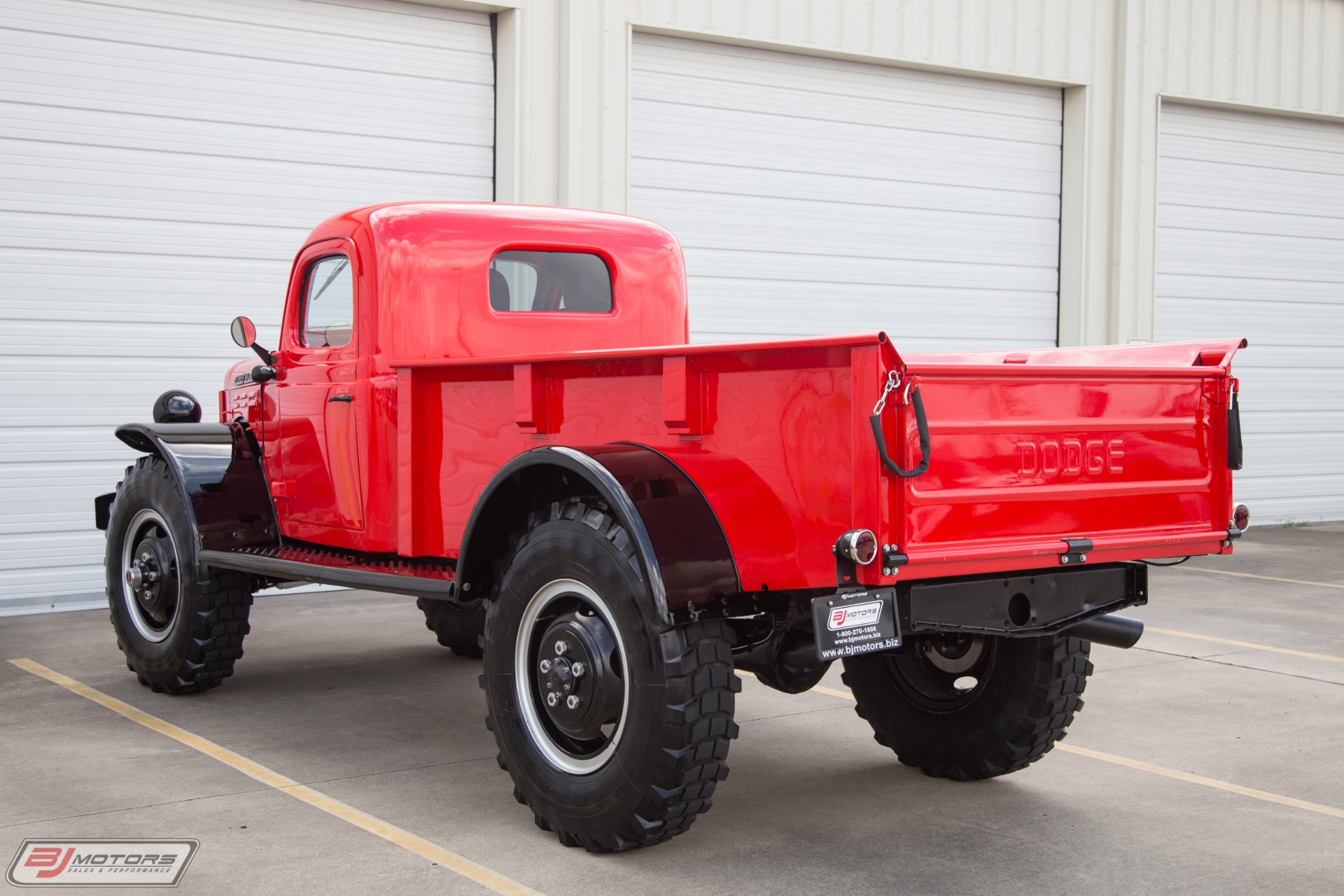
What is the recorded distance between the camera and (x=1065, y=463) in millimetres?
3994

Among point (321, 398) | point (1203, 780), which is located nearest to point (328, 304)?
point (321, 398)

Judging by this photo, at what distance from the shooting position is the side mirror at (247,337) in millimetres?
6004

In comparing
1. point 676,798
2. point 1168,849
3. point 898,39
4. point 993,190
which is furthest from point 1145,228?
point 676,798

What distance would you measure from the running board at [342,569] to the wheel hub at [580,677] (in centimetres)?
55

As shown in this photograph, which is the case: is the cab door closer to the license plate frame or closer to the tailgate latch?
the license plate frame

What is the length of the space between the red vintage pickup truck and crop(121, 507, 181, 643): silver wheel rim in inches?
30.8

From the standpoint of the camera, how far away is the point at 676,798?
3.75m

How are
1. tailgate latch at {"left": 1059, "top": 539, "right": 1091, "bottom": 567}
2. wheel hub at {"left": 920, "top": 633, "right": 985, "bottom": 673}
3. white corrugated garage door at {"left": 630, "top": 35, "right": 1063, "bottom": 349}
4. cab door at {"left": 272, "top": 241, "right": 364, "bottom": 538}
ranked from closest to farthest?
tailgate latch at {"left": 1059, "top": 539, "right": 1091, "bottom": 567} < wheel hub at {"left": 920, "top": 633, "right": 985, "bottom": 673} < cab door at {"left": 272, "top": 241, "right": 364, "bottom": 538} < white corrugated garage door at {"left": 630, "top": 35, "right": 1063, "bottom": 349}

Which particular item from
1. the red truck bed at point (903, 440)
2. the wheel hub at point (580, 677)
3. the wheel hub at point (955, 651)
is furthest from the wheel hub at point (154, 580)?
the wheel hub at point (955, 651)

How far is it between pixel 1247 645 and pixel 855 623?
4895 millimetres

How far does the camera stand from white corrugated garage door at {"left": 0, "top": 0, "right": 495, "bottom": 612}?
8.70 metres

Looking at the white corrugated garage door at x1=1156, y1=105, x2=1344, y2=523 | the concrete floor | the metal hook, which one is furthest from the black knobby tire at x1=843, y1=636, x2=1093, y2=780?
the white corrugated garage door at x1=1156, y1=105, x2=1344, y2=523

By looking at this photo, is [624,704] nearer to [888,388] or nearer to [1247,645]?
[888,388]

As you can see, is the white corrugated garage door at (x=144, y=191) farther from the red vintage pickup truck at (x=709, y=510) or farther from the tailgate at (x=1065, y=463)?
the tailgate at (x=1065, y=463)
